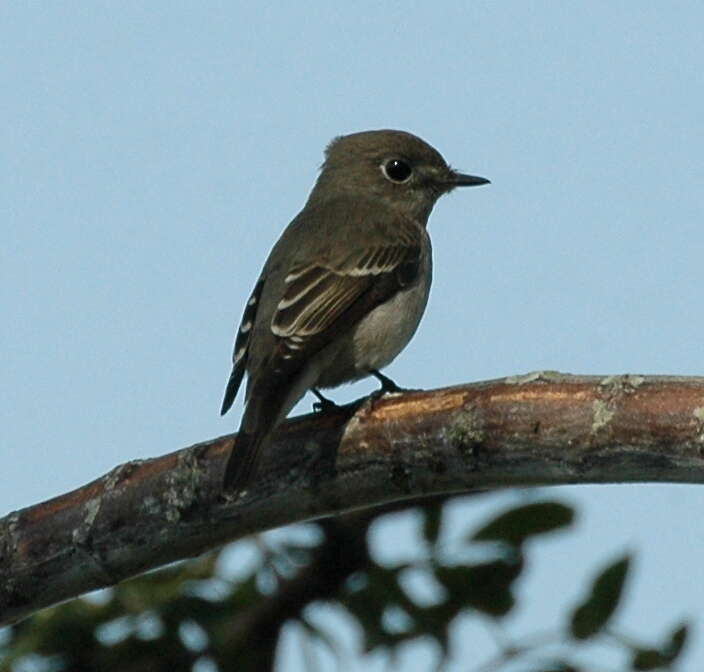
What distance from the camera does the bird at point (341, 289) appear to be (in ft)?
21.3

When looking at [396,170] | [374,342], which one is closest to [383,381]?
[374,342]

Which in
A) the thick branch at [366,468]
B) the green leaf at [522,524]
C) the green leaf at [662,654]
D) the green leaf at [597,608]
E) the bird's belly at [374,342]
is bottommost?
the green leaf at [662,654]

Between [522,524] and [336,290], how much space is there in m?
1.92

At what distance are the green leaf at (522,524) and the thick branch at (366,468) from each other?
0.31m

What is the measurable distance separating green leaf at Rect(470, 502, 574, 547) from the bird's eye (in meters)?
3.54

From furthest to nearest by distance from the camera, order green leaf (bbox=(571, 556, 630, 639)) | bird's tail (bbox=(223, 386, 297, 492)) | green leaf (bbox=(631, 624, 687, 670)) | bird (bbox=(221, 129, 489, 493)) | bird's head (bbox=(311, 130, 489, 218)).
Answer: bird's head (bbox=(311, 130, 489, 218))
bird (bbox=(221, 129, 489, 493))
bird's tail (bbox=(223, 386, 297, 492))
green leaf (bbox=(571, 556, 630, 639))
green leaf (bbox=(631, 624, 687, 670))

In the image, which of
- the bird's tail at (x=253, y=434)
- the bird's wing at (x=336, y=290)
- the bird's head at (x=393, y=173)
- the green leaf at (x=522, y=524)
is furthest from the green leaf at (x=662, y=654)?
the bird's head at (x=393, y=173)

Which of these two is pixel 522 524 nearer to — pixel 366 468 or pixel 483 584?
pixel 483 584

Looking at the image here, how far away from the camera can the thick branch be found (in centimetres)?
503

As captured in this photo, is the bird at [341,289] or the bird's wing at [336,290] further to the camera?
the bird's wing at [336,290]

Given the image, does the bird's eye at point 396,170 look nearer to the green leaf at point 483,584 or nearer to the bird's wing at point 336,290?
the bird's wing at point 336,290

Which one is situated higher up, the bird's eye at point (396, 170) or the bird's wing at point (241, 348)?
the bird's eye at point (396, 170)

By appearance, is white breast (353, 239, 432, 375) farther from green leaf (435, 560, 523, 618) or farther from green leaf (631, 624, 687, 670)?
green leaf (631, 624, 687, 670)

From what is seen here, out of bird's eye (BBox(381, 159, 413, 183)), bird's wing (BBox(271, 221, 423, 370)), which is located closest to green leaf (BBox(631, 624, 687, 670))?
bird's wing (BBox(271, 221, 423, 370))
